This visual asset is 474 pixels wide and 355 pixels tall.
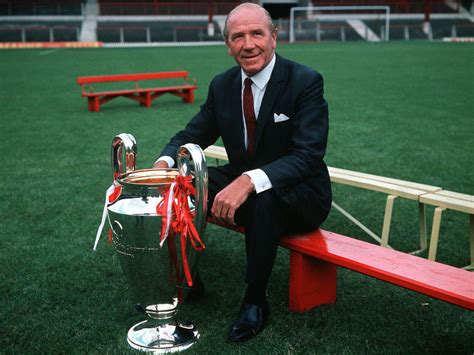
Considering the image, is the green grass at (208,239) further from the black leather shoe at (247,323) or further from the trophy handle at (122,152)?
the trophy handle at (122,152)

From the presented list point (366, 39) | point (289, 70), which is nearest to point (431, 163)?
point (289, 70)

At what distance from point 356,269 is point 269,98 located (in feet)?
3.13

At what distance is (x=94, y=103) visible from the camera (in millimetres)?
11227

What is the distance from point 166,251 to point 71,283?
1226 millimetres

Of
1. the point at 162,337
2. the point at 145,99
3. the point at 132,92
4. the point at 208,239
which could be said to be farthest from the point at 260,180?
the point at 145,99

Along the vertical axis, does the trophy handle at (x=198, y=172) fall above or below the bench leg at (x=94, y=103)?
above

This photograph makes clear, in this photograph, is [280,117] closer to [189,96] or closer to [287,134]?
[287,134]

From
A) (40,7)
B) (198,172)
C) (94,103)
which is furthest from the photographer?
(40,7)

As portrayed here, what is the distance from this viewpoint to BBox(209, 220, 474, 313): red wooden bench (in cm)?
247

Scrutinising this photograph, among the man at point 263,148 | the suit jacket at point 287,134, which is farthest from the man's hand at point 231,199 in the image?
the suit jacket at point 287,134

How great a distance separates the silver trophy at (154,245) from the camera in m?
2.57

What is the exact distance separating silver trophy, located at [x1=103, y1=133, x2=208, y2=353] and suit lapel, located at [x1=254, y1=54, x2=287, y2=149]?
534mm

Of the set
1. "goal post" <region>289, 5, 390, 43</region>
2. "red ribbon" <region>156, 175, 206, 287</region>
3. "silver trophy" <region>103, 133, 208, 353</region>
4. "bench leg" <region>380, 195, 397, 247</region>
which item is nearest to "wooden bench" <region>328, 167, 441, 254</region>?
"bench leg" <region>380, 195, 397, 247</region>

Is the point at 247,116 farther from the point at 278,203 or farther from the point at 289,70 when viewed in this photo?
the point at 278,203
